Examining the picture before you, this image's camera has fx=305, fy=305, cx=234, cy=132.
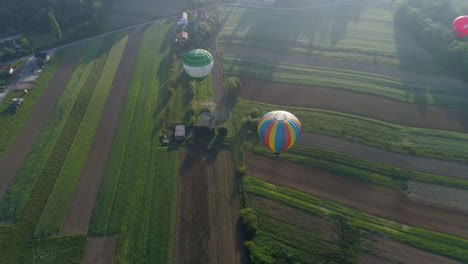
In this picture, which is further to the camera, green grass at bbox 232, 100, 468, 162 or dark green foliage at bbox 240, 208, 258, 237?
green grass at bbox 232, 100, 468, 162

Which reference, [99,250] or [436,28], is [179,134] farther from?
[436,28]

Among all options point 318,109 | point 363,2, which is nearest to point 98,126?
point 318,109

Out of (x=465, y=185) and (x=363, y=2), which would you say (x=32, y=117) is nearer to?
(x=465, y=185)

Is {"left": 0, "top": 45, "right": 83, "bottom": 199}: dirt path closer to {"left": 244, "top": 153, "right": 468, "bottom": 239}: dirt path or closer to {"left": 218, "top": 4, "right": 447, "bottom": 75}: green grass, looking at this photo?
{"left": 218, "top": 4, "right": 447, "bottom": 75}: green grass

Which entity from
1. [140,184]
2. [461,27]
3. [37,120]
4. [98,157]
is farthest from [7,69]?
[461,27]

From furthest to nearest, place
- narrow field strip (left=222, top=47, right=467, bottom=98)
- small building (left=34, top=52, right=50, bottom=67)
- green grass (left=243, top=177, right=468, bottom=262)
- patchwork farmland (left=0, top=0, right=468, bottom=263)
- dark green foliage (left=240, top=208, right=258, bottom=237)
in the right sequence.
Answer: small building (left=34, top=52, right=50, bottom=67) → narrow field strip (left=222, top=47, right=467, bottom=98) → dark green foliage (left=240, top=208, right=258, bottom=237) → patchwork farmland (left=0, top=0, right=468, bottom=263) → green grass (left=243, top=177, right=468, bottom=262)

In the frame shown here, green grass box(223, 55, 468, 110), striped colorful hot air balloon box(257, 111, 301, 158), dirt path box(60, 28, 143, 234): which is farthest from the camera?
green grass box(223, 55, 468, 110)

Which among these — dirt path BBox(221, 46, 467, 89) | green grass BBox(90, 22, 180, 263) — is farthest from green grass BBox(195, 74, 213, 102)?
dirt path BBox(221, 46, 467, 89)
